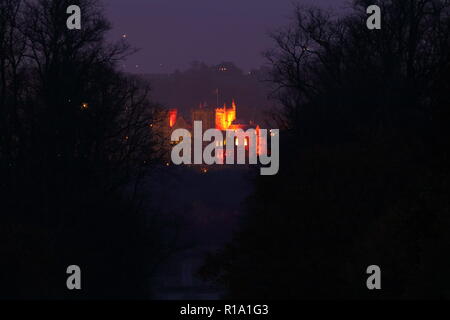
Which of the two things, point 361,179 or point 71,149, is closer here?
point 361,179

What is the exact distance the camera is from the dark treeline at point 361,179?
2841 cm

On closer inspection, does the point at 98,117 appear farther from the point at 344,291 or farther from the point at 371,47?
the point at 344,291

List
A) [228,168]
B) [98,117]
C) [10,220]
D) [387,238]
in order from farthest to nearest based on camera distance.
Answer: [228,168] → [98,117] → [10,220] → [387,238]

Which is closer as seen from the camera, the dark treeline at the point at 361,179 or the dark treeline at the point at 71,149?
the dark treeline at the point at 361,179

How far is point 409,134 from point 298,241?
4073 mm

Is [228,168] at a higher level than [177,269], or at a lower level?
higher

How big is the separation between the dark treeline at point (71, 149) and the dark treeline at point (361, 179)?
12.9ft

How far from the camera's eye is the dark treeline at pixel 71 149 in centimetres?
3981

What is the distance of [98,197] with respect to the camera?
4247 cm

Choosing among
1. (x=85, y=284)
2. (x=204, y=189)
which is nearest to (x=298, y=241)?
(x=85, y=284)

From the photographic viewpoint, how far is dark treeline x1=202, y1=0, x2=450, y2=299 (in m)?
28.4

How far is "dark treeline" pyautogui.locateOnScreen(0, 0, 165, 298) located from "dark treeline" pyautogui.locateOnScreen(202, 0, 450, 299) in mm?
3924

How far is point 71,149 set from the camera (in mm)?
44531

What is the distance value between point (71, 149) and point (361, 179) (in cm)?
1203
